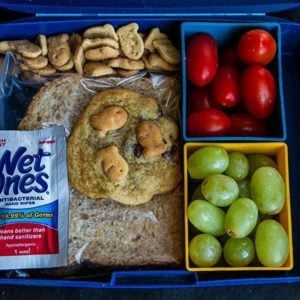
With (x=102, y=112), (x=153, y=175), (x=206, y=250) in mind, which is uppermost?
(x=102, y=112)

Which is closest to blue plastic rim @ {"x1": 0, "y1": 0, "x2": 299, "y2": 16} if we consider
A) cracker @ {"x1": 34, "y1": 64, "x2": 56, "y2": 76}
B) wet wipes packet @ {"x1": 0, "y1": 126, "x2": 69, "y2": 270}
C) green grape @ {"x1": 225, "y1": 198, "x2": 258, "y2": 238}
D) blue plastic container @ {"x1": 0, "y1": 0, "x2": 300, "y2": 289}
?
blue plastic container @ {"x1": 0, "y1": 0, "x2": 300, "y2": 289}

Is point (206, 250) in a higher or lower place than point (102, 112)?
lower

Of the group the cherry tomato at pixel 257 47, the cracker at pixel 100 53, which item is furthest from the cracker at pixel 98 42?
the cherry tomato at pixel 257 47

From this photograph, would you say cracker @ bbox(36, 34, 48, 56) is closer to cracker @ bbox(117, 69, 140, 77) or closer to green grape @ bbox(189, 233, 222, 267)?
cracker @ bbox(117, 69, 140, 77)

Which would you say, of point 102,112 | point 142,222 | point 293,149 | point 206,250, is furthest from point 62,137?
point 293,149

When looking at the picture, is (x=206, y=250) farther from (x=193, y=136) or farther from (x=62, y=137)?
(x=62, y=137)

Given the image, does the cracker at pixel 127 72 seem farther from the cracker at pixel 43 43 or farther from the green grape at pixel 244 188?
the green grape at pixel 244 188

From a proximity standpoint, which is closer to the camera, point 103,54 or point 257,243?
Answer: point 257,243
